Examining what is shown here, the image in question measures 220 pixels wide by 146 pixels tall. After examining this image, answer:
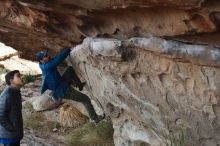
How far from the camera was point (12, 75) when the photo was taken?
6.36m

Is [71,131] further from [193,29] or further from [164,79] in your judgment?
[193,29]

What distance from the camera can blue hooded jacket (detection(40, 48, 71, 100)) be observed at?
703 cm

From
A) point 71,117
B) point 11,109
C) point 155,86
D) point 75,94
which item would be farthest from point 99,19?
point 71,117

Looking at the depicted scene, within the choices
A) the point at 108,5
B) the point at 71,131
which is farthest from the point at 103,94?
the point at 71,131

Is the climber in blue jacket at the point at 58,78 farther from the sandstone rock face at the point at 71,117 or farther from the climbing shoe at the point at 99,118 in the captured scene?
the sandstone rock face at the point at 71,117

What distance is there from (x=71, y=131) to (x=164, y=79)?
4.13 m

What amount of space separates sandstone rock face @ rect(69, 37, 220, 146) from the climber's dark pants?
400 mm

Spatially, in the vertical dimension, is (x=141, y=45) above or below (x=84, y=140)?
above

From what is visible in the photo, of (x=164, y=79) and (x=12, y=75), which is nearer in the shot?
(x=164, y=79)

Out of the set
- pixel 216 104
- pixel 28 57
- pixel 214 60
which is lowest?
pixel 28 57

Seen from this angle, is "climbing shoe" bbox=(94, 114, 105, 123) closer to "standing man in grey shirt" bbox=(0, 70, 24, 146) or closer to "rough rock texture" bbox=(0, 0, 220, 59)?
"rough rock texture" bbox=(0, 0, 220, 59)

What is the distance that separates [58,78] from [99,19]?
4.27ft

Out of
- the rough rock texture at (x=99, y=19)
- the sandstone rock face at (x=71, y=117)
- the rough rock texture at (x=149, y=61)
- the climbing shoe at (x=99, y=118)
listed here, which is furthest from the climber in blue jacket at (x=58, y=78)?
the sandstone rock face at (x=71, y=117)

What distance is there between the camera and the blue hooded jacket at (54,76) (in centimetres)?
703
